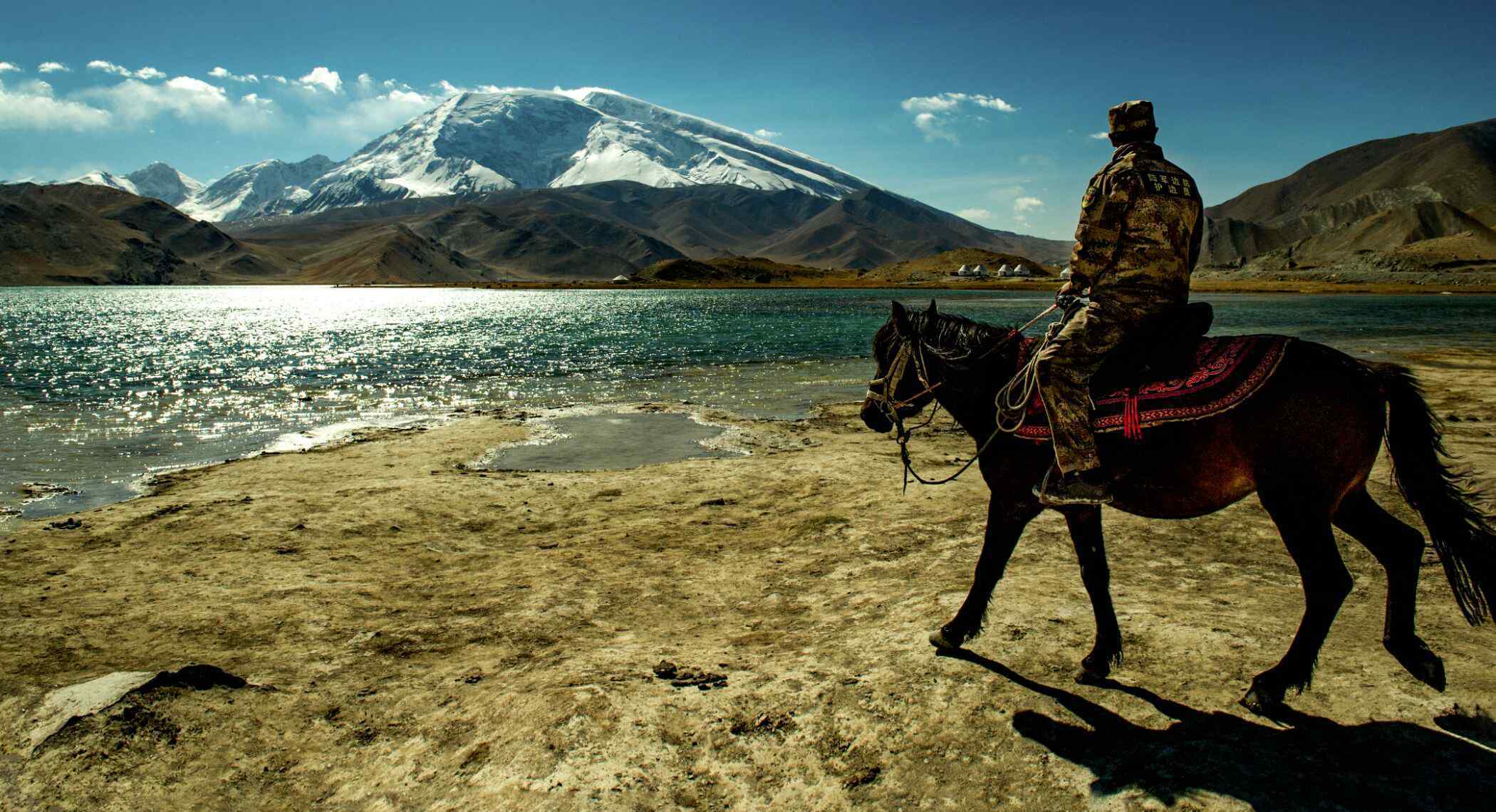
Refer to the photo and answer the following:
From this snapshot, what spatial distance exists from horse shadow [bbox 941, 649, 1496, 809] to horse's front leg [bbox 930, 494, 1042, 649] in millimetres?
915

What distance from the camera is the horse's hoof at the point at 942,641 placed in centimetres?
585

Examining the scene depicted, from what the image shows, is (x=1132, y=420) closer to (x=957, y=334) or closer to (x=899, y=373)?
(x=957, y=334)

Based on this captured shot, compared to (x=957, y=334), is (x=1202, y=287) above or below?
above

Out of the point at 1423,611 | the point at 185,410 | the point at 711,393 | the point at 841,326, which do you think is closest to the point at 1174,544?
the point at 1423,611

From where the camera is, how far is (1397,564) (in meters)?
4.84

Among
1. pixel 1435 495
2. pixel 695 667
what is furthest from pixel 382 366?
pixel 1435 495

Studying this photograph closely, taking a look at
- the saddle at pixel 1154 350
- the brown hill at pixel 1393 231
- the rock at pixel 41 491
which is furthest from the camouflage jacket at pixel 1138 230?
the brown hill at pixel 1393 231

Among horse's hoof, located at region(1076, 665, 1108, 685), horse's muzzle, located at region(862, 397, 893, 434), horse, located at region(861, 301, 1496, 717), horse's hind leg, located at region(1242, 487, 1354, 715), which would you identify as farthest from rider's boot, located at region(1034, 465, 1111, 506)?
horse's muzzle, located at region(862, 397, 893, 434)

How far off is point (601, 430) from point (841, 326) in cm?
4263

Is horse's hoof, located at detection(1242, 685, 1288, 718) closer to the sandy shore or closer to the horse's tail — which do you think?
the sandy shore

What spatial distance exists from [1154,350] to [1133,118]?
67.5 inches

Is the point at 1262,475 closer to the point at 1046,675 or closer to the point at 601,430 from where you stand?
the point at 1046,675

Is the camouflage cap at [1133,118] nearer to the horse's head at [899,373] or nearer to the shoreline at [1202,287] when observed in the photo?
the horse's head at [899,373]

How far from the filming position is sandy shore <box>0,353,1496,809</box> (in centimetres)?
441
